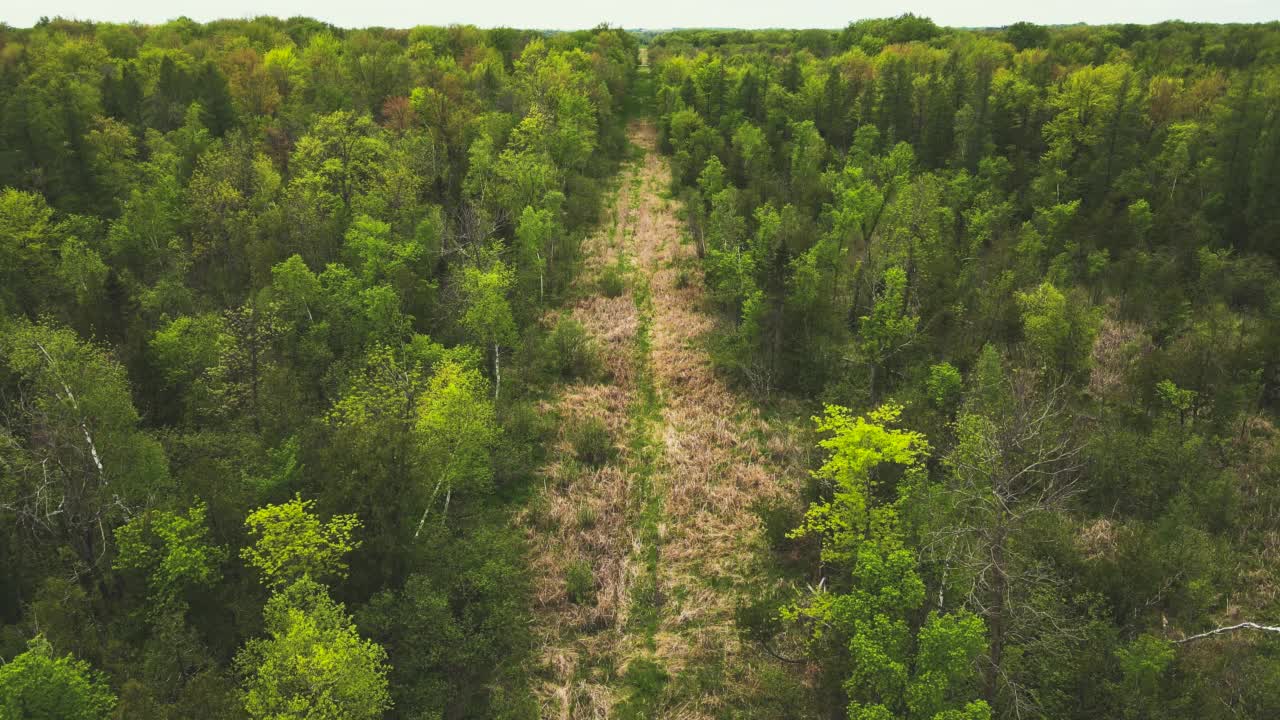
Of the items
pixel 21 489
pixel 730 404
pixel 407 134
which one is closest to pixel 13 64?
pixel 407 134

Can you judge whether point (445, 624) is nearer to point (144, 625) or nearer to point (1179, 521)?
point (144, 625)

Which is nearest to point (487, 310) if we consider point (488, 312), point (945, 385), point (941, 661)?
point (488, 312)

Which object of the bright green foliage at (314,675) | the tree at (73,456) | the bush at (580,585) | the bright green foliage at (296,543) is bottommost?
the bush at (580,585)

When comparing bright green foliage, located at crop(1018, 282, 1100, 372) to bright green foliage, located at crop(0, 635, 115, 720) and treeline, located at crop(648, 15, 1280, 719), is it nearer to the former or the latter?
treeline, located at crop(648, 15, 1280, 719)

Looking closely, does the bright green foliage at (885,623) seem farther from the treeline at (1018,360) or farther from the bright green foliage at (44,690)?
the bright green foliage at (44,690)

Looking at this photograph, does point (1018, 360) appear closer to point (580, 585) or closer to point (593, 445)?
point (593, 445)

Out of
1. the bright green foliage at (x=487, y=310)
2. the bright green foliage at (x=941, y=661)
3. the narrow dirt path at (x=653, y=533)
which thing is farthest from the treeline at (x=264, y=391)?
the bright green foliage at (x=941, y=661)

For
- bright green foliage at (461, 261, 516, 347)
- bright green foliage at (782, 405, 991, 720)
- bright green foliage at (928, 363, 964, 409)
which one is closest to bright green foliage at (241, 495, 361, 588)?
bright green foliage at (782, 405, 991, 720)
